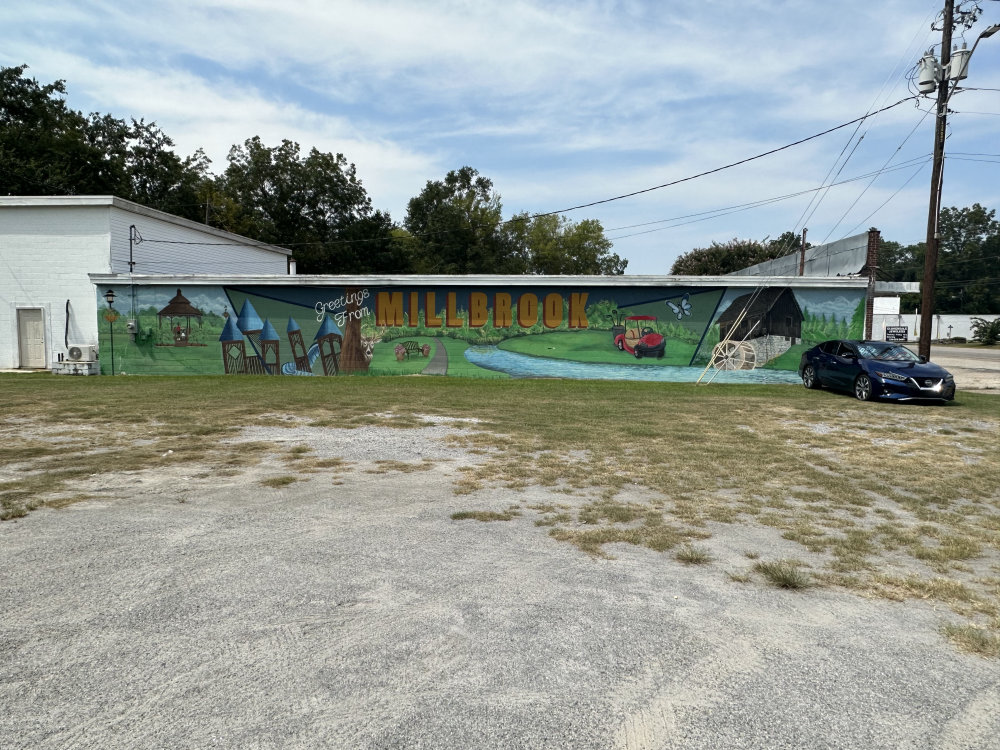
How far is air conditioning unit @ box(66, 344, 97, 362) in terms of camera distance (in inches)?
942

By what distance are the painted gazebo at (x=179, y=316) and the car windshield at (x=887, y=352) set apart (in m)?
20.8

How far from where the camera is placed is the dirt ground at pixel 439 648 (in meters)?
2.81

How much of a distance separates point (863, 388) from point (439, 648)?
16.4 metres

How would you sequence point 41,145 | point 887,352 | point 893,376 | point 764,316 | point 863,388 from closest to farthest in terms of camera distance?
point 893,376 → point 863,388 → point 887,352 → point 764,316 → point 41,145

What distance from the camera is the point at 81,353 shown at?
24.0 metres

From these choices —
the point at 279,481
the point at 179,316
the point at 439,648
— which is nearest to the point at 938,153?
the point at 279,481

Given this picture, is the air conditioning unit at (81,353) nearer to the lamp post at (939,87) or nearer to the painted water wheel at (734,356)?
the painted water wheel at (734,356)

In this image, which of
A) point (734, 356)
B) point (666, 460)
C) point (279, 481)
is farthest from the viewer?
point (734, 356)

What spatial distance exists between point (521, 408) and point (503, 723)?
1169cm

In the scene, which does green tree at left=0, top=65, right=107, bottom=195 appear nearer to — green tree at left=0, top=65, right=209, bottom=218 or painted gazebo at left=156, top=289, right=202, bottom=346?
green tree at left=0, top=65, right=209, bottom=218

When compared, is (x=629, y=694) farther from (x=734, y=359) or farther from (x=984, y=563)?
(x=734, y=359)

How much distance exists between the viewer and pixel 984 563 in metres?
4.96

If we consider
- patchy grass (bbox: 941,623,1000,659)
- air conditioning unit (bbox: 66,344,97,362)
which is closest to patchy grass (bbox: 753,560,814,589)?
patchy grass (bbox: 941,623,1000,659)

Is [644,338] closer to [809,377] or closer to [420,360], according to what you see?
[809,377]
